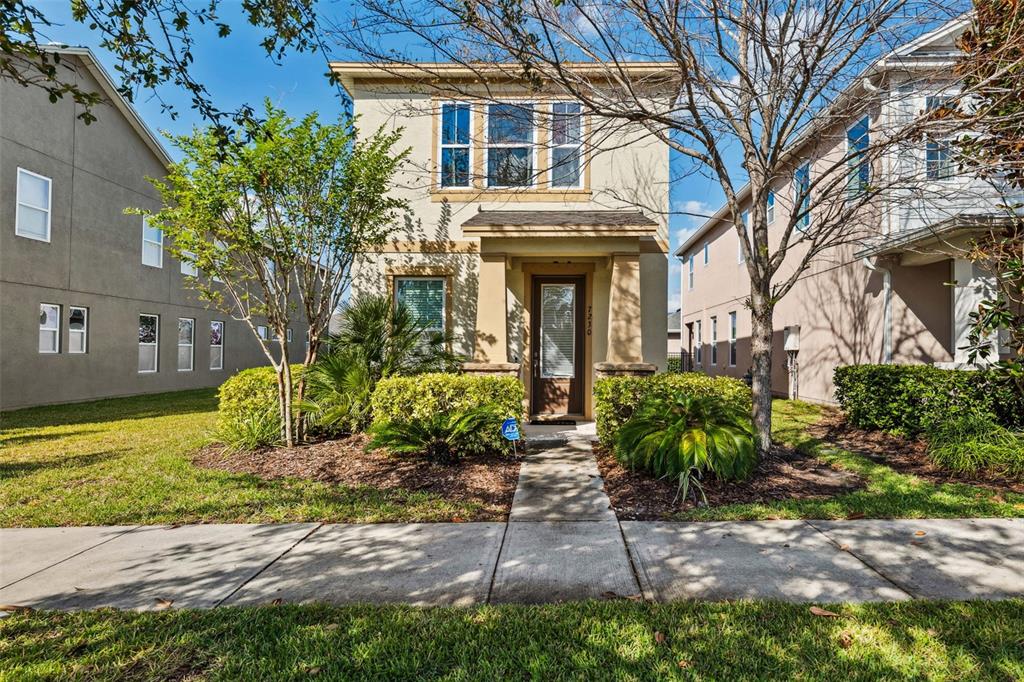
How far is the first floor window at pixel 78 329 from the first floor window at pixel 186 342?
137 inches

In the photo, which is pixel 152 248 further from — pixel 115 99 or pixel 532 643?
pixel 532 643

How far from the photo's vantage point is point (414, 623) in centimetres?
271

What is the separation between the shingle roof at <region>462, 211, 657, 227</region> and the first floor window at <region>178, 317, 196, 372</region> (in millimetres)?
13697

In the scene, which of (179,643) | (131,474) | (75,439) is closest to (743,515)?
(179,643)

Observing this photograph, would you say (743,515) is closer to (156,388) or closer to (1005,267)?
(1005,267)

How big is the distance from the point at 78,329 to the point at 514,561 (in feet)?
49.9

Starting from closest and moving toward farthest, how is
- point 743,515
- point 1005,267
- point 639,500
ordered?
point 743,515 → point 639,500 → point 1005,267

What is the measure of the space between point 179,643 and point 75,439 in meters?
7.62

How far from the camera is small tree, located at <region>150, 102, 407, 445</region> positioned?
610 centimetres

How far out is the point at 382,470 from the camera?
5.86 metres

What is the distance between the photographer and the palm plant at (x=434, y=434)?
19.5 ft

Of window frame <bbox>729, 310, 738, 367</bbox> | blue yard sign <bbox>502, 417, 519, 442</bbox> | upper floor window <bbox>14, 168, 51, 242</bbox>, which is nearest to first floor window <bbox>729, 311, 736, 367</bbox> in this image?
window frame <bbox>729, 310, 738, 367</bbox>

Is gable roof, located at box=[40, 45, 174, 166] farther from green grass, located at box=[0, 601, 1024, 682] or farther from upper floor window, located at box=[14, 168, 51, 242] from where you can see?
green grass, located at box=[0, 601, 1024, 682]

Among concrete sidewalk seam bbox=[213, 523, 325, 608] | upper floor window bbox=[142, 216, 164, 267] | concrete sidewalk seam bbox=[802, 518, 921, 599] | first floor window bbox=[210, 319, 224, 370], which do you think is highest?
upper floor window bbox=[142, 216, 164, 267]
